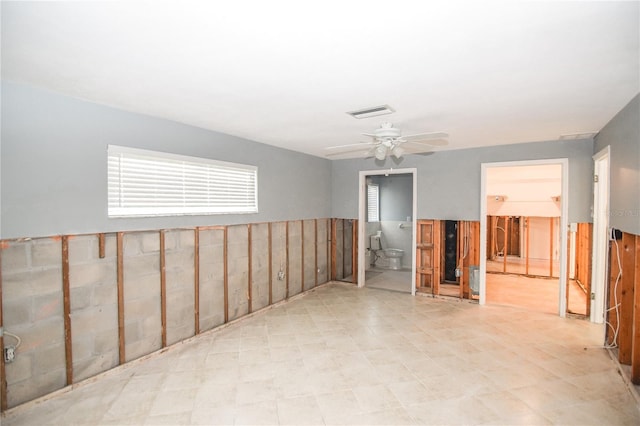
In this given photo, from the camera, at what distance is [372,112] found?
3143mm

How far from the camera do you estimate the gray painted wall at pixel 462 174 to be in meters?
4.46

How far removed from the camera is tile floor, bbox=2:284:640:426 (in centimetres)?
244

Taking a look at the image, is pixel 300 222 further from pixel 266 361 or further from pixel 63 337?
pixel 63 337

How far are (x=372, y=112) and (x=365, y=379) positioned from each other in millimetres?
2554

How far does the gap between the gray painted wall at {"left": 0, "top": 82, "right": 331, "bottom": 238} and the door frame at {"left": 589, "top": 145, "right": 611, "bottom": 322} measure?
503 centimetres

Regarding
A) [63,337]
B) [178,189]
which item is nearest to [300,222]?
[178,189]

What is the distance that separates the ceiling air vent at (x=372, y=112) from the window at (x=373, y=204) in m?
4.67

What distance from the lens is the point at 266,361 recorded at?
3.28 meters

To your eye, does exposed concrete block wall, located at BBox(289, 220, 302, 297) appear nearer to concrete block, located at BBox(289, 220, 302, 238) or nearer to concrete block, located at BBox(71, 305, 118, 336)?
concrete block, located at BBox(289, 220, 302, 238)

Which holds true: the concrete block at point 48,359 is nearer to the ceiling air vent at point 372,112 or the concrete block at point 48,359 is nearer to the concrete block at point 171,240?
the concrete block at point 171,240

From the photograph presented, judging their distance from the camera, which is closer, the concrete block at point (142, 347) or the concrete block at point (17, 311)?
the concrete block at point (17, 311)

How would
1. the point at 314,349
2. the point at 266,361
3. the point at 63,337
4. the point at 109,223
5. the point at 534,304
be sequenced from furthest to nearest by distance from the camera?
the point at 534,304, the point at 314,349, the point at 266,361, the point at 109,223, the point at 63,337

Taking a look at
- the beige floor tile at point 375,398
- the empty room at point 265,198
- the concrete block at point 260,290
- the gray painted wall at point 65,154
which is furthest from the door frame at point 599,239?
the gray painted wall at point 65,154

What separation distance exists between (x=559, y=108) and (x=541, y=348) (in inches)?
102
